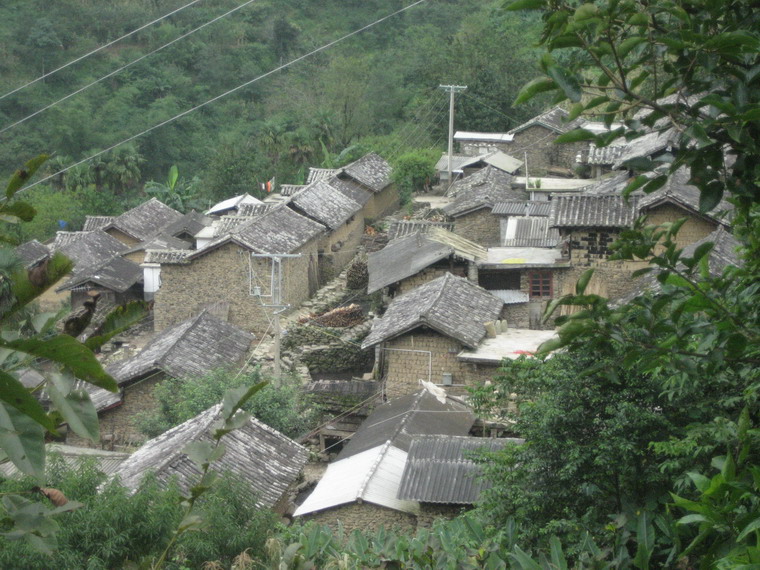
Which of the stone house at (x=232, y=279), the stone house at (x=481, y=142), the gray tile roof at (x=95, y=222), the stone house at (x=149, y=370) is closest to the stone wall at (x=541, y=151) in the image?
the stone house at (x=481, y=142)

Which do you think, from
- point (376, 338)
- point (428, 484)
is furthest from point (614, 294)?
point (428, 484)

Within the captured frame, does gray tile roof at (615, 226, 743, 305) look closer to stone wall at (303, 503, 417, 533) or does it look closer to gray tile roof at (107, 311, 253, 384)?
stone wall at (303, 503, 417, 533)

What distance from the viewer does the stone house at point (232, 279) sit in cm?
2364

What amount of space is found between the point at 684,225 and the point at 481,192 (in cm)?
932

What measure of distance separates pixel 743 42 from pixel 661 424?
5068mm

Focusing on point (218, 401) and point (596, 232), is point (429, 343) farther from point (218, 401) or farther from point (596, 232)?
point (596, 232)

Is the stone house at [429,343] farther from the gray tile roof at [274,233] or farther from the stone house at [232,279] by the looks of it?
the gray tile roof at [274,233]

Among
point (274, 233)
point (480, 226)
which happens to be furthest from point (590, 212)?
point (274, 233)

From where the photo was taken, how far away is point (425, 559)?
256 inches

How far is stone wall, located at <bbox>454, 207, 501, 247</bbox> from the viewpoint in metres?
25.9

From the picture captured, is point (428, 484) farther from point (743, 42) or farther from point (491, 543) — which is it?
point (743, 42)

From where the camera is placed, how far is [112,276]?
2748 centimetres

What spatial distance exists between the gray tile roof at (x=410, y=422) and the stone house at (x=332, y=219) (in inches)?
517

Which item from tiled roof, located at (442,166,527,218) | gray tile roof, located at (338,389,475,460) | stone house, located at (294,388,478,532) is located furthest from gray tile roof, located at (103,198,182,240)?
stone house, located at (294,388,478,532)
